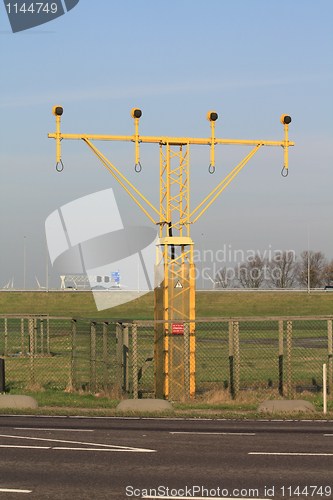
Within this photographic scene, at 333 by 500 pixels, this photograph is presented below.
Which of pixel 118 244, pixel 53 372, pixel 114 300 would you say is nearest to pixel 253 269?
pixel 114 300

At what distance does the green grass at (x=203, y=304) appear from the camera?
62.4 metres

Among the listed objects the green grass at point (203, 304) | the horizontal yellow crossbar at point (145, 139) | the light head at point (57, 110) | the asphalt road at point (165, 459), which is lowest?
the green grass at point (203, 304)

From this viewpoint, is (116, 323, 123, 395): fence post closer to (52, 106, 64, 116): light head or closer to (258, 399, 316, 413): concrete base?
(258, 399, 316, 413): concrete base

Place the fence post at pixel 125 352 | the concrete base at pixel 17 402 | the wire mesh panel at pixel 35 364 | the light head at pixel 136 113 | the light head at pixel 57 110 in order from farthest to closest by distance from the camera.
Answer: the wire mesh panel at pixel 35 364
the light head at pixel 136 113
the light head at pixel 57 110
the fence post at pixel 125 352
the concrete base at pixel 17 402

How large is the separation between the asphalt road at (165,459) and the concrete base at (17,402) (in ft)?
5.74

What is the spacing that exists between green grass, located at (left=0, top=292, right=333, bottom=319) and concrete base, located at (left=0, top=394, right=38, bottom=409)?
46.2m

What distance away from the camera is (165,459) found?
8.79 metres

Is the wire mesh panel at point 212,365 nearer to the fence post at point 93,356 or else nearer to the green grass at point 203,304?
the fence post at point 93,356

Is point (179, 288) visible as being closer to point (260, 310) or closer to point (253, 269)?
point (260, 310)

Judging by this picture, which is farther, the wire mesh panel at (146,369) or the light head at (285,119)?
the light head at (285,119)

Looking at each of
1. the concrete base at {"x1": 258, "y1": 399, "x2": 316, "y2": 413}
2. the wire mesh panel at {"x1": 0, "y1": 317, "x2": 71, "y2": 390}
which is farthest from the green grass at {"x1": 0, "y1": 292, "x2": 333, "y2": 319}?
the concrete base at {"x1": 258, "y1": 399, "x2": 316, "y2": 413}

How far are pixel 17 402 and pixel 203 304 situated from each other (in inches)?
2084

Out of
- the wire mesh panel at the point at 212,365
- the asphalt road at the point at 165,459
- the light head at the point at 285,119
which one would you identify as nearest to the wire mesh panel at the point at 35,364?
the wire mesh panel at the point at 212,365

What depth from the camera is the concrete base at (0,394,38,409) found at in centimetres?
1425
